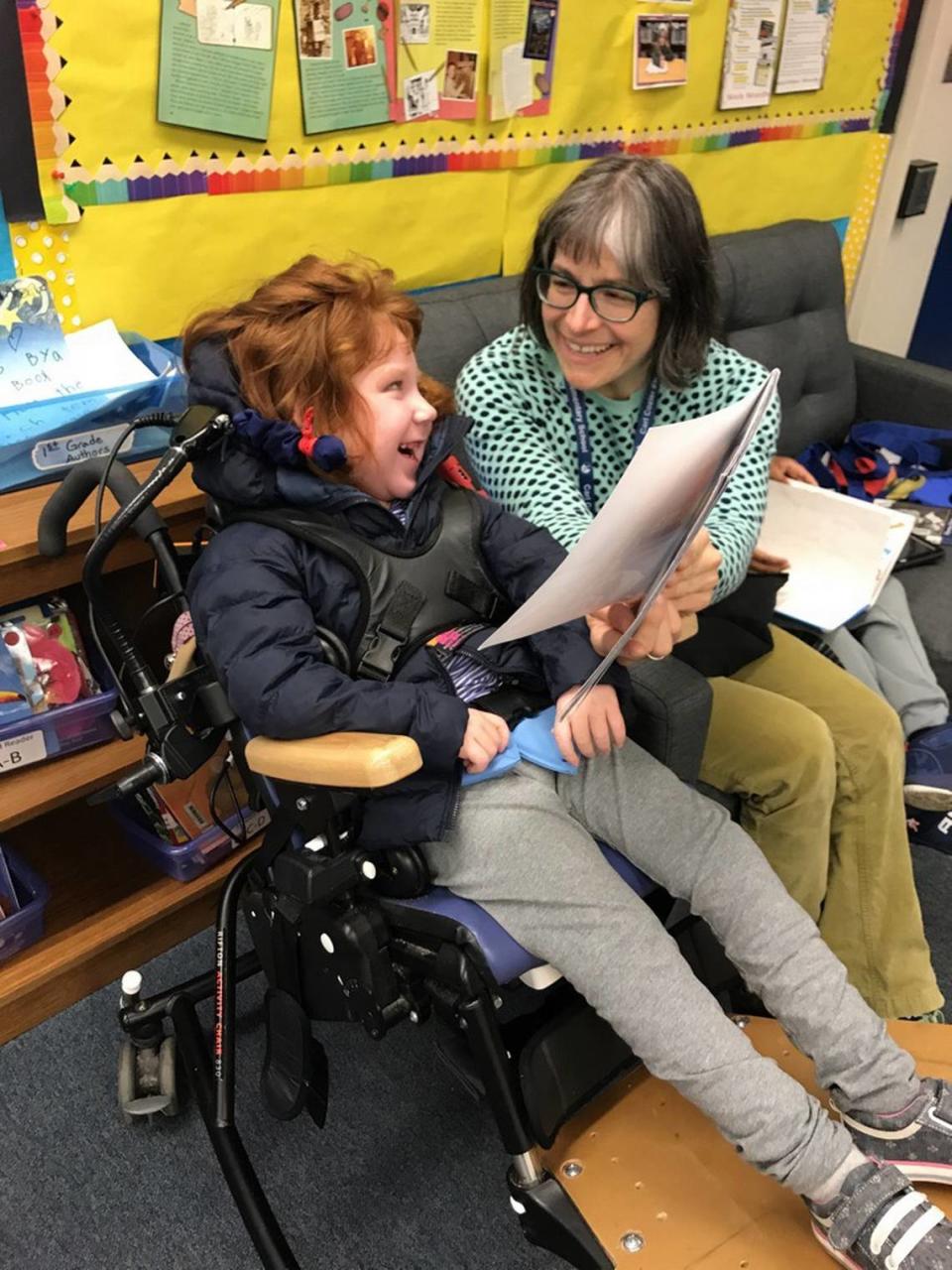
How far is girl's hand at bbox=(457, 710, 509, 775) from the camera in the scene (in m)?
1.08

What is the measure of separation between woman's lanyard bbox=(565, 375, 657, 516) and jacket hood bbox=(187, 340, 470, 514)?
0.43m

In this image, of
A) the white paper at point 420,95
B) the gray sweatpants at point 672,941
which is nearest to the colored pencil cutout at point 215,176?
the white paper at point 420,95

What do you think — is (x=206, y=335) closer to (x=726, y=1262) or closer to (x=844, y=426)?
(x=726, y=1262)

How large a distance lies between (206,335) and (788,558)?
1087 millimetres

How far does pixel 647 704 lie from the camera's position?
4.17ft

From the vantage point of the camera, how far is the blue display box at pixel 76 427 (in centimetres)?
133

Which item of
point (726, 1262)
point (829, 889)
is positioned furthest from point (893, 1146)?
point (829, 889)

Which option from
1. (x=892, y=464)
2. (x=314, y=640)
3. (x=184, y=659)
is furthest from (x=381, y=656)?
(x=892, y=464)

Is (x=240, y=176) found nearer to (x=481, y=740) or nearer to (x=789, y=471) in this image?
(x=481, y=740)

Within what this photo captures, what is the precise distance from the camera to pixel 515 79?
6.10ft

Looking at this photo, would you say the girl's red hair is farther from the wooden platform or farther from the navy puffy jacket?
the wooden platform

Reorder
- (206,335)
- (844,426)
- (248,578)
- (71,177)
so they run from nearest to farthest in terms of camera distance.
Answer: (248,578) < (206,335) < (71,177) < (844,426)

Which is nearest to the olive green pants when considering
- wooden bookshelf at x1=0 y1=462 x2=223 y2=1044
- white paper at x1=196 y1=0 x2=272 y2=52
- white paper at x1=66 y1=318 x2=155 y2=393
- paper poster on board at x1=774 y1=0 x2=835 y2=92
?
wooden bookshelf at x1=0 y1=462 x2=223 y2=1044

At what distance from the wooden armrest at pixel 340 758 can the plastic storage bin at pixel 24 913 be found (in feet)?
2.39
